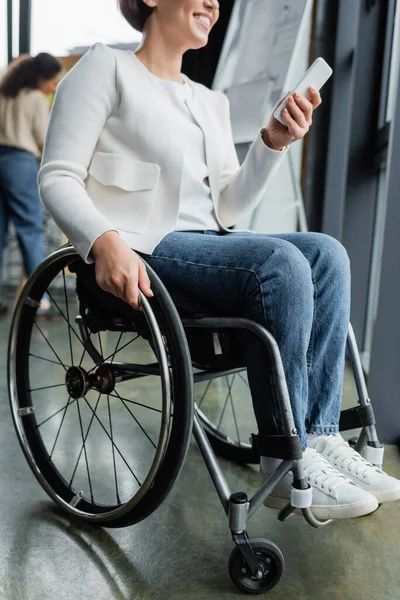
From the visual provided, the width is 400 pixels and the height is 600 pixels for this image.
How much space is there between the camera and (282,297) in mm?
1009

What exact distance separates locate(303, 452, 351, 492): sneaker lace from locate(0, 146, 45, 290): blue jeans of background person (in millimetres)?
2577

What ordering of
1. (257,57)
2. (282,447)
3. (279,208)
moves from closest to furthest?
(282,447) → (257,57) → (279,208)

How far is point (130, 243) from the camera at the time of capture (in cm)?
114

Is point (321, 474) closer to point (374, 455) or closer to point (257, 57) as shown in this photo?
point (374, 455)

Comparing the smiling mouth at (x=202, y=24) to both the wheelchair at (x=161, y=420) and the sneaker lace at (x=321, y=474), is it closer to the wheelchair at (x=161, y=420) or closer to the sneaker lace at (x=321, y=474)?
the wheelchair at (x=161, y=420)

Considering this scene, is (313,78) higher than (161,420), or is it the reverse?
(313,78)

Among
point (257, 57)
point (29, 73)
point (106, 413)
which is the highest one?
point (257, 57)

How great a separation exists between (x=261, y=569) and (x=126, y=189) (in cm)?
67

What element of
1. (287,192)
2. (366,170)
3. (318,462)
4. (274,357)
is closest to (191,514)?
(318,462)

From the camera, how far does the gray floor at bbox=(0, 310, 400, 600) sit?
3.48ft

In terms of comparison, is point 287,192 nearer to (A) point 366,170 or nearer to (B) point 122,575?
(A) point 366,170

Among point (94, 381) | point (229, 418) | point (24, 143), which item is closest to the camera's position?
point (94, 381)

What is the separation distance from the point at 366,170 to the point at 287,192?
0.58 meters

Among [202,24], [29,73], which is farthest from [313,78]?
[29,73]
